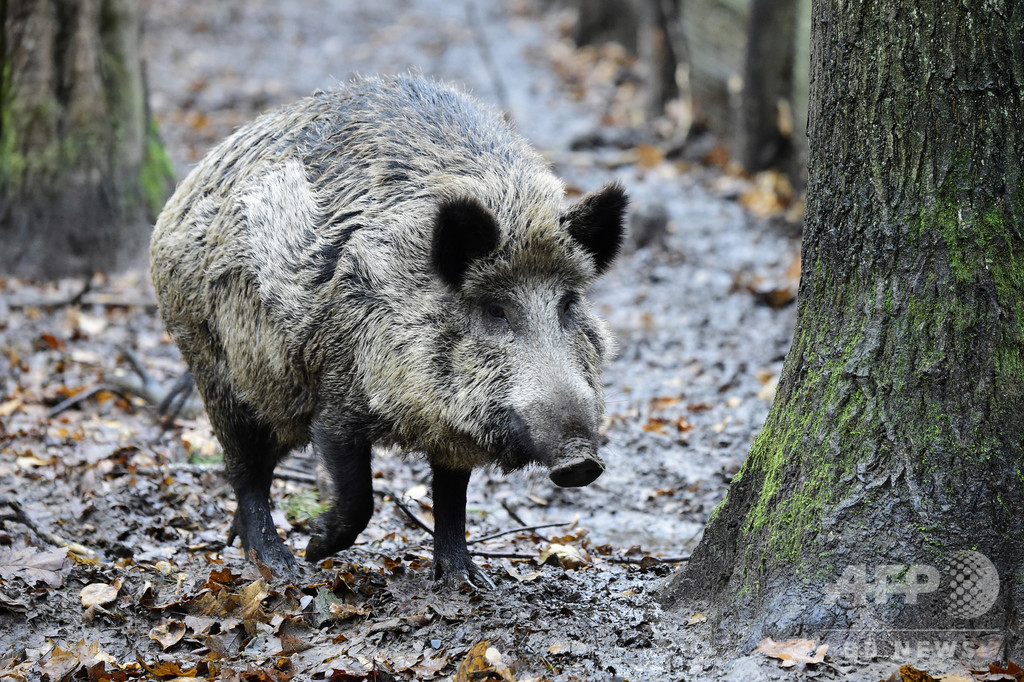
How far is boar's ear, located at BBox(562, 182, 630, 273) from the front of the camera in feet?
15.1

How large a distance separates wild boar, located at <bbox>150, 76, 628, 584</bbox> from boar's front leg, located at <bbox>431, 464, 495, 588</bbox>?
1 cm

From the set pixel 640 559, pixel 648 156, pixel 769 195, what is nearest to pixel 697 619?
pixel 640 559

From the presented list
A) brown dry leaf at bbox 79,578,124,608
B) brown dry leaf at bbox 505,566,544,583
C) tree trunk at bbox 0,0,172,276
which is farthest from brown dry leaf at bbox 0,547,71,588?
tree trunk at bbox 0,0,172,276

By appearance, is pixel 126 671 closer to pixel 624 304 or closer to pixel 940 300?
pixel 940 300

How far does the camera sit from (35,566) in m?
4.54

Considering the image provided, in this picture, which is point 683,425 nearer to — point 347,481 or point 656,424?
point 656,424

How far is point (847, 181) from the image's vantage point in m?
3.81

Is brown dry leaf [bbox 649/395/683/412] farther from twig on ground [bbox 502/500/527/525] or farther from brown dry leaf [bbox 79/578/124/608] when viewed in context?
brown dry leaf [bbox 79/578/124/608]

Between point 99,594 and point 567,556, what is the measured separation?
2.17m

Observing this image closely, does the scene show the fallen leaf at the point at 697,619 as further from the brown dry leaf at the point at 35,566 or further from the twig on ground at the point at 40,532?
the twig on ground at the point at 40,532

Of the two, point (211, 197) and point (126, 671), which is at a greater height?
point (211, 197)

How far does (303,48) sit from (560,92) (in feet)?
21.8

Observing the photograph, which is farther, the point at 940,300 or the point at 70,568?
the point at 70,568

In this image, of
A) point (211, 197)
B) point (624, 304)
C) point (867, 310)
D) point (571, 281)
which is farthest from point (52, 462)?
point (624, 304)
